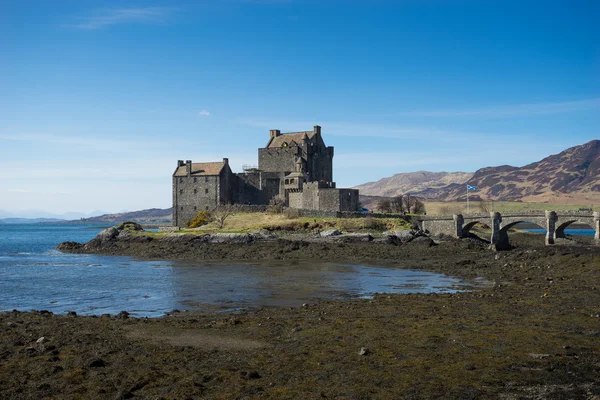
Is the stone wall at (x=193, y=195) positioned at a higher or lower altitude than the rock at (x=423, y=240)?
higher

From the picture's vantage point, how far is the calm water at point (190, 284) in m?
28.7

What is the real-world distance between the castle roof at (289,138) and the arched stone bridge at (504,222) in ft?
81.2

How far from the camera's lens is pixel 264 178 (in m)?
94.8

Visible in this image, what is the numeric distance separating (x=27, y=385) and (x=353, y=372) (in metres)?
8.19

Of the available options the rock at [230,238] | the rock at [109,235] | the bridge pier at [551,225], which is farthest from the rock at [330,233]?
the rock at [109,235]

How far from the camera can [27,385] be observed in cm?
1361

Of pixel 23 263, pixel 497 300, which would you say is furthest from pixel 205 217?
pixel 497 300

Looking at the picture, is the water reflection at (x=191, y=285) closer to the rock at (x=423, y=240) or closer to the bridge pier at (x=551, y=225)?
the rock at (x=423, y=240)

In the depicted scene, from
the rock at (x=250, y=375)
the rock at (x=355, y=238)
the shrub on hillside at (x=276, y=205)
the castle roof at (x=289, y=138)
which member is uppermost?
the castle roof at (x=289, y=138)

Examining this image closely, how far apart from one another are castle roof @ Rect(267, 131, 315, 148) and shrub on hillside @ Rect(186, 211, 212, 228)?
1855 centimetres

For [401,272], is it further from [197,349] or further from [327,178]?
[327,178]

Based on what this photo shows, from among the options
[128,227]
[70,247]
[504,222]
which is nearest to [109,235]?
[70,247]

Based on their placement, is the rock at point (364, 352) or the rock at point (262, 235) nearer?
the rock at point (364, 352)

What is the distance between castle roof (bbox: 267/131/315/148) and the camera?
96312 millimetres
